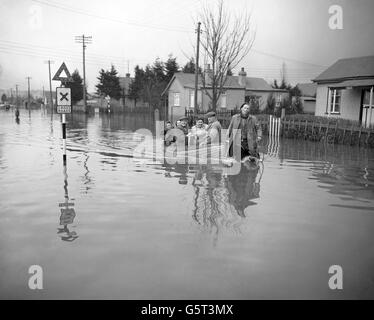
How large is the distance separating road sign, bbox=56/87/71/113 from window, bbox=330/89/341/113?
22780 mm

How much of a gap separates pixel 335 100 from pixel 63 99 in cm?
2317

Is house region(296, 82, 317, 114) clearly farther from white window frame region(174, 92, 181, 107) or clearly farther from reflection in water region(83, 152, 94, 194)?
reflection in water region(83, 152, 94, 194)

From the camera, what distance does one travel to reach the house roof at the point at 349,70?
1078 inches

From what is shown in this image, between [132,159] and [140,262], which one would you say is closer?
[140,262]

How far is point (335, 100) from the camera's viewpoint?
2930cm

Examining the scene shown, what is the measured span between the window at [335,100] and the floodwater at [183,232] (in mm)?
19396

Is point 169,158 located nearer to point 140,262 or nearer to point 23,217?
point 23,217

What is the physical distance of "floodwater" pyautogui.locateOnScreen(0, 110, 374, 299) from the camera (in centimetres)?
425

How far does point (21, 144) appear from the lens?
675 inches

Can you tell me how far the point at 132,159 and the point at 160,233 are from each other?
7569 millimetres

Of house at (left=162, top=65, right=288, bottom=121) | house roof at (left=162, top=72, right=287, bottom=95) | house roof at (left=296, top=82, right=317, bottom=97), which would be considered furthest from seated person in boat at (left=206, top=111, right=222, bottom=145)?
house roof at (left=296, top=82, right=317, bottom=97)
